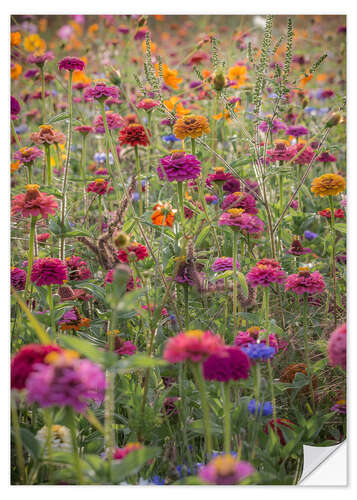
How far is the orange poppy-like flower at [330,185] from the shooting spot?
0.98 metres

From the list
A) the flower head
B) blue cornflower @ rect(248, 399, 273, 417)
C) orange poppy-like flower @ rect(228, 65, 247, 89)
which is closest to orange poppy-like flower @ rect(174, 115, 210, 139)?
blue cornflower @ rect(248, 399, 273, 417)

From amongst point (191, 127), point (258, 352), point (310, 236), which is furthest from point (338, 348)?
point (310, 236)

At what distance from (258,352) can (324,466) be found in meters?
0.24

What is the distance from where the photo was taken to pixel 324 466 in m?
0.80

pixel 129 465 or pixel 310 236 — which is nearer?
pixel 129 465

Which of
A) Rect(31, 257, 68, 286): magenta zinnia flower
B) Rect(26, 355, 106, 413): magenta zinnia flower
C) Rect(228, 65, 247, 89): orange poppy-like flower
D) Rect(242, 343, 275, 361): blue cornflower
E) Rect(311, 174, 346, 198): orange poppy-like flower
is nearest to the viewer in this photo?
Rect(26, 355, 106, 413): magenta zinnia flower

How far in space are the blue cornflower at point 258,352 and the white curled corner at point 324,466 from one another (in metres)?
0.19

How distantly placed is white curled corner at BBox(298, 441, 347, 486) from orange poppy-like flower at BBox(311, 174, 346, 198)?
0.46m

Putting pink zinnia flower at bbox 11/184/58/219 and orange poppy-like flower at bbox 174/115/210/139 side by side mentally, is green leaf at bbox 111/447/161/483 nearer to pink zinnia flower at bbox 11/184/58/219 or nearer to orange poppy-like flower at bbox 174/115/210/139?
pink zinnia flower at bbox 11/184/58/219

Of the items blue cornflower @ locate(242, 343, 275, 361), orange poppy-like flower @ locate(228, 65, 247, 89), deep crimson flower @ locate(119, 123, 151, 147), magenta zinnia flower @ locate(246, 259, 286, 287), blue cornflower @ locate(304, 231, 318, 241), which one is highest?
orange poppy-like flower @ locate(228, 65, 247, 89)

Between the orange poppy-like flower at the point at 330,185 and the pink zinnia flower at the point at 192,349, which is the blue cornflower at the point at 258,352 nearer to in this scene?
the pink zinnia flower at the point at 192,349

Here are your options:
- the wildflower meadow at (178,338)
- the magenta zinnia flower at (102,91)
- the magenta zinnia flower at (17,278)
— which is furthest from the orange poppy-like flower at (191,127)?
the magenta zinnia flower at (17,278)

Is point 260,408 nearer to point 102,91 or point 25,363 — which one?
point 25,363

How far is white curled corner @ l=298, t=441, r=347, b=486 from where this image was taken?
0.78 meters
